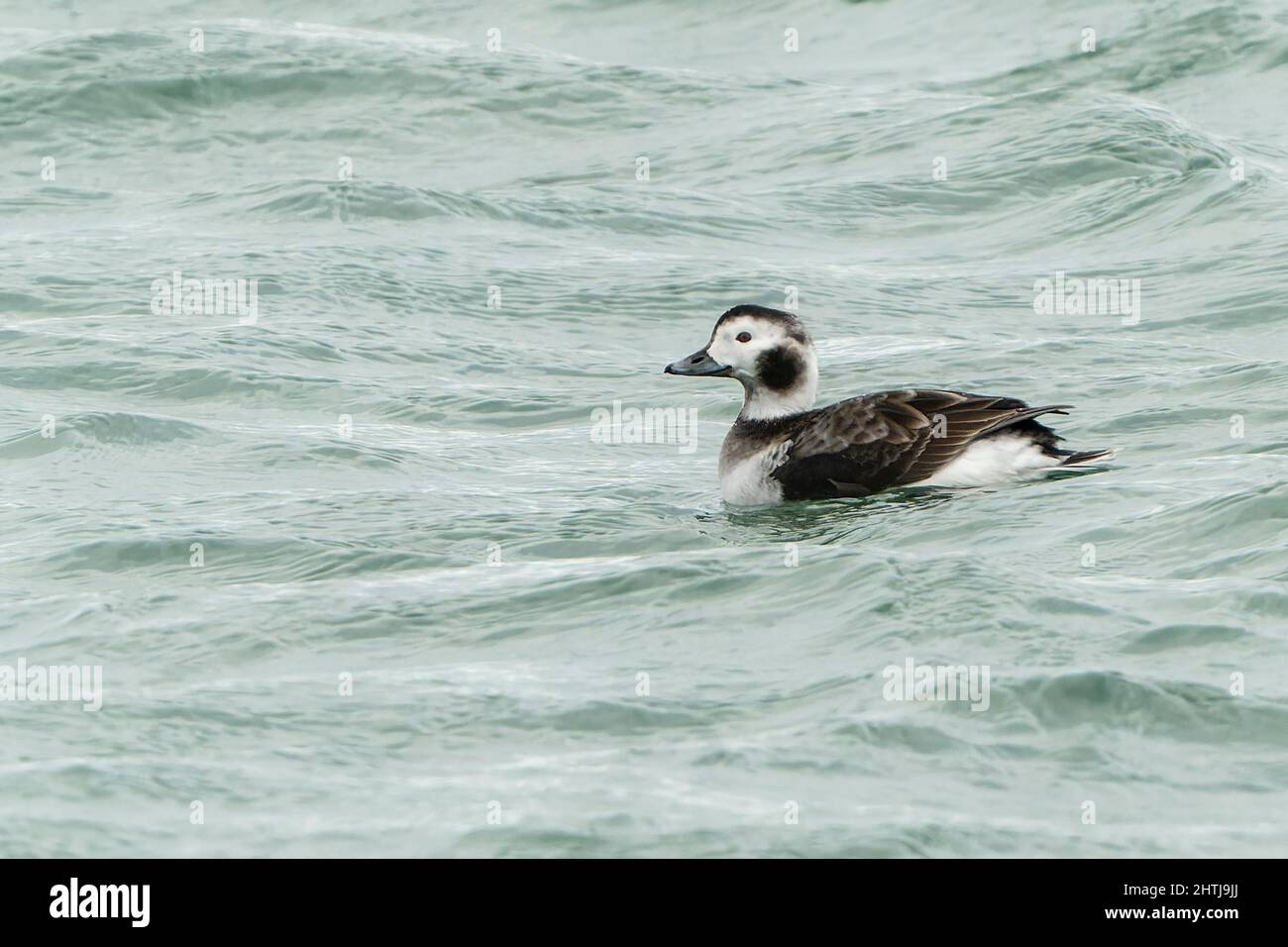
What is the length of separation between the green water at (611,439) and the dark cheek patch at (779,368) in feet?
2.00

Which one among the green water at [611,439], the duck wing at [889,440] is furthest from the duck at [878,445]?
the green water at [611,439]

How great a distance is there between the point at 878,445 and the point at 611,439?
2.15m

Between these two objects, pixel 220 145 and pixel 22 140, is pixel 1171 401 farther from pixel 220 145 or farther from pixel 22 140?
pixel 22 140

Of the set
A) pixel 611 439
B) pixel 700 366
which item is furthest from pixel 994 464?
pixel 611 439

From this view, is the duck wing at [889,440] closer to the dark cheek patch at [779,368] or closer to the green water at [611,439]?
the green water at [611,439]

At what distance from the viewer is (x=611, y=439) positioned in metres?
11.7

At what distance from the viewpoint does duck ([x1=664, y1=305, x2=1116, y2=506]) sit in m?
9.90

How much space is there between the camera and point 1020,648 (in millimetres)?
7684

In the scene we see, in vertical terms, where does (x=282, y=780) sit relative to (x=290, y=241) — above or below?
below

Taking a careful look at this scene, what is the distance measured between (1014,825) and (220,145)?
43.5ft

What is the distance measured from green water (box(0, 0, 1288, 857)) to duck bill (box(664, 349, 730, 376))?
621 millimetres

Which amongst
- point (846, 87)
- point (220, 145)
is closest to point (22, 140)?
point (220, 145)

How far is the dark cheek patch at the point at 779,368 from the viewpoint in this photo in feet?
34.5

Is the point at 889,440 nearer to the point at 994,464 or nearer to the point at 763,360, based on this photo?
the point at 994,464
